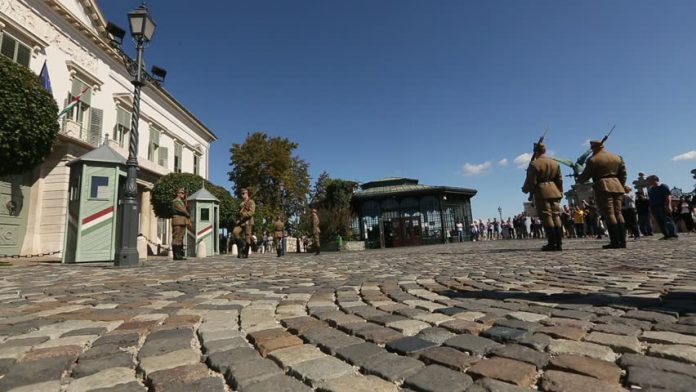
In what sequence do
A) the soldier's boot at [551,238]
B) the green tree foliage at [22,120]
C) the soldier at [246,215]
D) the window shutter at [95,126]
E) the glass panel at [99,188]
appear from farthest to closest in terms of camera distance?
the window shutter at [95,126]
the soldier at [246,215]
the glass panel at [99,188]
the green tree foliage at [22,120]
the soldier's boot at [551,238]

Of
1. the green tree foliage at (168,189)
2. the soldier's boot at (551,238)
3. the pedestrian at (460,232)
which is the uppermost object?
the green tree foliage at (168,189)

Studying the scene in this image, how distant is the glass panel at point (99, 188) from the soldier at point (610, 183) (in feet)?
36.9

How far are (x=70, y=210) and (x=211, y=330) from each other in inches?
378

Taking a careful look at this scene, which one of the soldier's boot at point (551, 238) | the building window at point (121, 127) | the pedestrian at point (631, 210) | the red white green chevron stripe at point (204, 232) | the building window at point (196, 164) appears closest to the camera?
the soldier's boot at point (551, 238)

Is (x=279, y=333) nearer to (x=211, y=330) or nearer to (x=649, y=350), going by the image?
(x=211, y=330)

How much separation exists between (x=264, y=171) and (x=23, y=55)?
57.6ft

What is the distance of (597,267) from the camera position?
4.46 meters

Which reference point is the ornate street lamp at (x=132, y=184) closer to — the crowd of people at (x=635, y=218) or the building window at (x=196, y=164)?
the crowd of people at (x=635, y=218)

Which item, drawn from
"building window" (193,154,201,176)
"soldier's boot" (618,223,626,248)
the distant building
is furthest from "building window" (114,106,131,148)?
"soldier's boot" (618,223,626,248)

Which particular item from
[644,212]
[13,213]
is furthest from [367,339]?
[13,213]

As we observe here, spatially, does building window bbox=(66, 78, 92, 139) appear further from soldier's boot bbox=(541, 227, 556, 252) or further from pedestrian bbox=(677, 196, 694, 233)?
pedestrian bbox=(677, 196, 694, 233)

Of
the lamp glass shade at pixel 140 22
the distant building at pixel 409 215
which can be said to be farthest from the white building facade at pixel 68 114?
the distant building at pixel 409 215

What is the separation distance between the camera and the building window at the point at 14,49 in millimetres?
13602

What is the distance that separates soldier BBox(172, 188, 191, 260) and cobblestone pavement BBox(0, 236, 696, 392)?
729 centimetres
